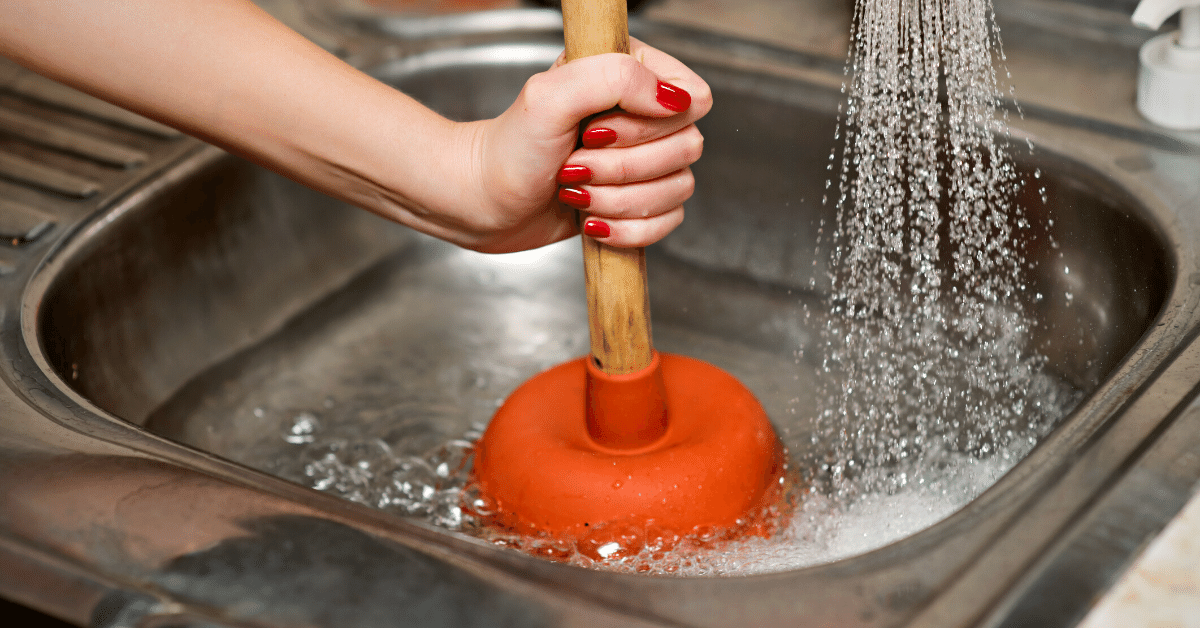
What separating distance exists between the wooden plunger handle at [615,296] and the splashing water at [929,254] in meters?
0.21

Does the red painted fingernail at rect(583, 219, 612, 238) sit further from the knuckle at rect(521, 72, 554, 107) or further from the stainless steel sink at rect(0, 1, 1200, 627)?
the stainless steel sink at rect(0, 1, 1200, 627)

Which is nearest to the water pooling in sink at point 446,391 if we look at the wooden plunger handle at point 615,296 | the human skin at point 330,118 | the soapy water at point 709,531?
the soapy water at point 709,531

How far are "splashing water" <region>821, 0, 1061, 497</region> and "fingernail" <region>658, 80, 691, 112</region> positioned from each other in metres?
0.24

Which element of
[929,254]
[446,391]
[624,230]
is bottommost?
[446,391]

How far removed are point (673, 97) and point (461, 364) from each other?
45cm

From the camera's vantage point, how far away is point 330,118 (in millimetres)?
602

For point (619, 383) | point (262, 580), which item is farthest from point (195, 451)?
point (619, 383)

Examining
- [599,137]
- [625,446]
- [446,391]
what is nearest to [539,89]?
[599,137]

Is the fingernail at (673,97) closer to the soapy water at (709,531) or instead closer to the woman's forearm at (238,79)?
the woman's forearm at (238,79)

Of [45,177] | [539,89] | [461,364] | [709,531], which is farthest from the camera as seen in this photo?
[461,364]

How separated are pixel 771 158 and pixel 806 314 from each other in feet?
0.46

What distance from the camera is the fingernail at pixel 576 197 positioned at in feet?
1.87

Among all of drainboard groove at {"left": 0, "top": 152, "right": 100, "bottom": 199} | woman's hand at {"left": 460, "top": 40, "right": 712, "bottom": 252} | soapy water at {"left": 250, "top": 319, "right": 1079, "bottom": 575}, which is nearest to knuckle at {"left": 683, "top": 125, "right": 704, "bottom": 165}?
woman's hand at {"left": 460, "top": 40, "right": 712, "bottom": 252}

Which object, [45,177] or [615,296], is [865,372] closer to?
[615,296]
